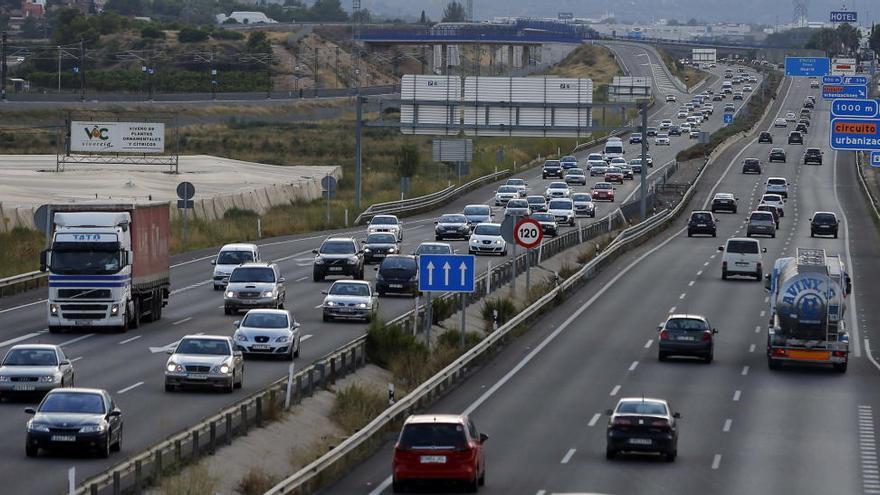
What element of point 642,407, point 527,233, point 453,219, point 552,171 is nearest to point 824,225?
point 453,219

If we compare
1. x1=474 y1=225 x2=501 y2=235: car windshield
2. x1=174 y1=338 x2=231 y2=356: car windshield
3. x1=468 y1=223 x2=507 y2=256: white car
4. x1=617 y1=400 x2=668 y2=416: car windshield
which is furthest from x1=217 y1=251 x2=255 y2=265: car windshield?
x1=617 y1=400 x2=668 y2=416: car windshield

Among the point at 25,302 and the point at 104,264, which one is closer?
the point at 104,264

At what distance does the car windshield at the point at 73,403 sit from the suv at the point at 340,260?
31463 mm

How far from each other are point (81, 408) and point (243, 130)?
452 ft

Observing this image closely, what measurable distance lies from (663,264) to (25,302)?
29336mm

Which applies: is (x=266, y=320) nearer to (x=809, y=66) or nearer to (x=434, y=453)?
(x=434, y=453)

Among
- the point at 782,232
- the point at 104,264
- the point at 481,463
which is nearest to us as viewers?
the point at 481,463

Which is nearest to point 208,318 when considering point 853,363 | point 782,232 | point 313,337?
point 313,337

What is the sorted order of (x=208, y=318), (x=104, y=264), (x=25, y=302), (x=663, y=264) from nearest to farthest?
(x=104, y=264) < (x=208, y=318) < (x=25, y=302) < (x=663, y=264)

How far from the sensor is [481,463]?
26.2 meters

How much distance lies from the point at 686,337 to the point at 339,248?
1777 centimetres

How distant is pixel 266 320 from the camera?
39812 millimetres

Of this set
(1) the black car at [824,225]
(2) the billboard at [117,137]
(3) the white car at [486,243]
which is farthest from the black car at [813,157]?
(3) the white car at [486,243]

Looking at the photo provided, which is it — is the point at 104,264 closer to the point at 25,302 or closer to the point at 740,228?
the point at 25,302
